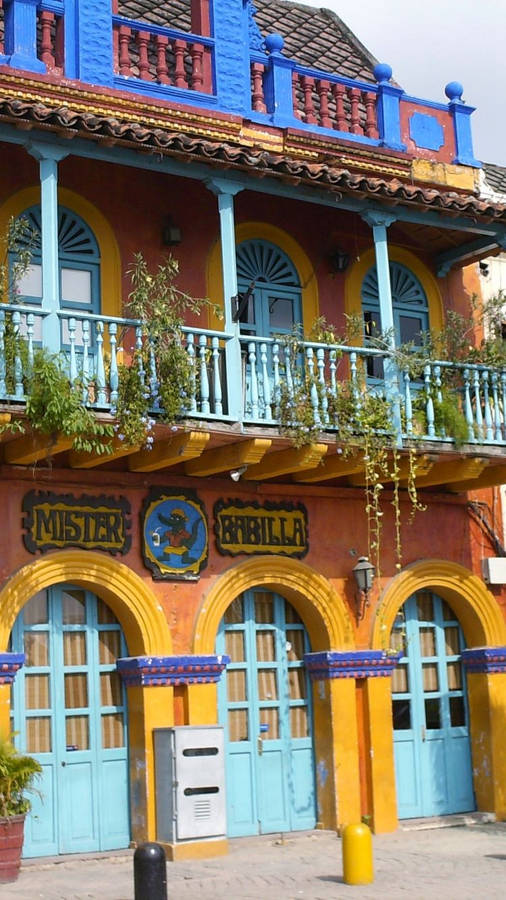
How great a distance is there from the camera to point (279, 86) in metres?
16.5

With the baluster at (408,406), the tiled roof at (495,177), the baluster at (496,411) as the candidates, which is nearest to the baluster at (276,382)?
the baluster at (408,406)

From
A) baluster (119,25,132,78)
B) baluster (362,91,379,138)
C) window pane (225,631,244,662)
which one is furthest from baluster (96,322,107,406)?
baluster (362,91,379,138)

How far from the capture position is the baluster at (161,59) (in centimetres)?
1559

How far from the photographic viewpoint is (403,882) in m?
12.0

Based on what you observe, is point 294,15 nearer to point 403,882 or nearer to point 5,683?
point 5,683

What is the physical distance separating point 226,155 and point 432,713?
6.96 metres

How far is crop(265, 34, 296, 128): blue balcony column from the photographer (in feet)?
54.0

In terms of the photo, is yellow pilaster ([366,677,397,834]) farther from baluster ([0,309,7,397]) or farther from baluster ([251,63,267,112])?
baluster ([251,63,267,112])

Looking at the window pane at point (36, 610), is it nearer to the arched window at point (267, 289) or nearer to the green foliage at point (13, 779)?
the green foliage at point (13, 779)

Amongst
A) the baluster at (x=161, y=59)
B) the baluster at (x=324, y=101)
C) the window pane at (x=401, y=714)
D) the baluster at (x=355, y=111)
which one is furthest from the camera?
the baluster at (x=355, y=111)

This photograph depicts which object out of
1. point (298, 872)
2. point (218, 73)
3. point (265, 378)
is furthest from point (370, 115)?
point (298, 872)

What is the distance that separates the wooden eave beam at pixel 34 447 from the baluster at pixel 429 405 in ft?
13.2

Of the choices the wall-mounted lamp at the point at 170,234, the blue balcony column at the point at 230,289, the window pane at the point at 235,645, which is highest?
the wall-mounted lamp at the point at 170,234

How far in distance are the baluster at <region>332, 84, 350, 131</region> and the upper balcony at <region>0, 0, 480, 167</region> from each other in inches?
0.7
